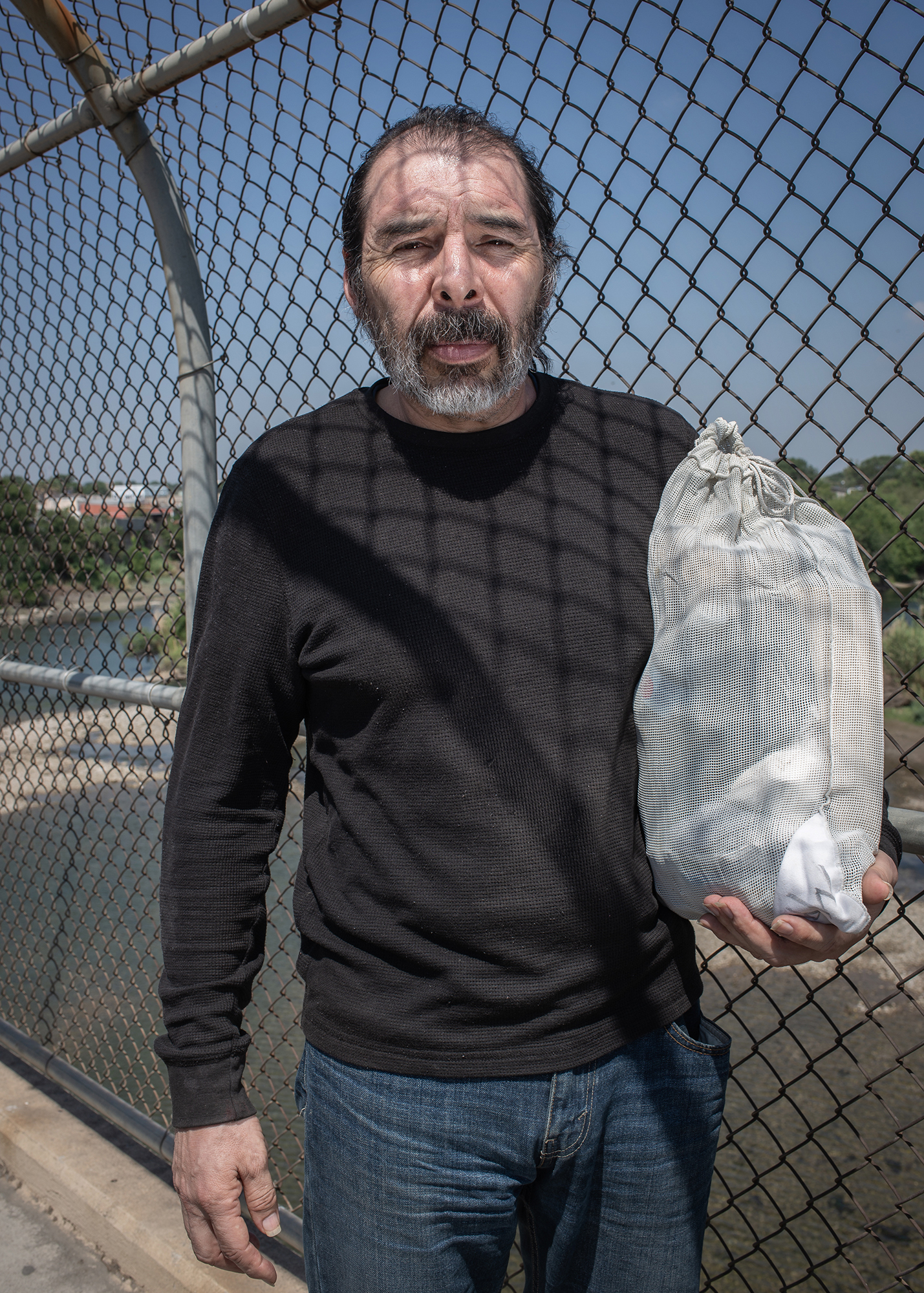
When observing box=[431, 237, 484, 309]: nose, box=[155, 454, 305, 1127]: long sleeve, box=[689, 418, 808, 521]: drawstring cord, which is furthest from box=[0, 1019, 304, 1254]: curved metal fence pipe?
box=[431, 237, 484, 309]: nose

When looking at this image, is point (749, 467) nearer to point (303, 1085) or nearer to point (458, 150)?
point (458, 150)

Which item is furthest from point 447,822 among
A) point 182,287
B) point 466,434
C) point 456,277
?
point 182,287

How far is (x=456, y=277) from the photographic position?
138 centimetres

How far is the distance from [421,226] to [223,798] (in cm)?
95

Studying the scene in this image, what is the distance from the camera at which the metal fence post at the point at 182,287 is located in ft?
6.44

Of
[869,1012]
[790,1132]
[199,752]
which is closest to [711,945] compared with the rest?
[790,1132]

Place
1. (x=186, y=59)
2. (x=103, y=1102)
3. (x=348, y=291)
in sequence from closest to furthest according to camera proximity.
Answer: (x=348, y=291), (x=186, y=59), (x=103, y=1102)

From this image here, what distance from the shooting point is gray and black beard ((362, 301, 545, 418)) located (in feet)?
4.55

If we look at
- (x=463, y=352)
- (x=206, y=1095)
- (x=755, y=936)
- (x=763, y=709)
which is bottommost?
(x=206, y=1095)

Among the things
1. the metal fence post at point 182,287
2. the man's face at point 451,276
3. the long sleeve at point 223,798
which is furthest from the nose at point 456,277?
the metal fence post at point 182,287

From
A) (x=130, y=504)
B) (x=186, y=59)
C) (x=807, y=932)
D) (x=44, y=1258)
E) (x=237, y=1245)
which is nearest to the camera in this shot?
(x=807, y=932)

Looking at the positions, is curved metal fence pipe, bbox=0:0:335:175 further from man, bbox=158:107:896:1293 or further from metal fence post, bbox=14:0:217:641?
man, bbox=158:107:896:1293

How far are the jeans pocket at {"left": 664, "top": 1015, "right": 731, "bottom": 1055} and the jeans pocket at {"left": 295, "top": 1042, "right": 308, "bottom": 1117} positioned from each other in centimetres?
56

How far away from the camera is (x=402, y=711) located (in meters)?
1.30
